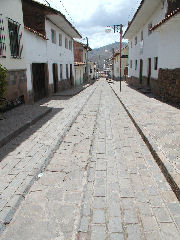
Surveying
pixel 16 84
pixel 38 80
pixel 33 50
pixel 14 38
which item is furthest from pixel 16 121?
pixel 38 80

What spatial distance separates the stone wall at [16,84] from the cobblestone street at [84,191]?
423 cm

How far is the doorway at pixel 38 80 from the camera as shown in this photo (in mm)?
13648

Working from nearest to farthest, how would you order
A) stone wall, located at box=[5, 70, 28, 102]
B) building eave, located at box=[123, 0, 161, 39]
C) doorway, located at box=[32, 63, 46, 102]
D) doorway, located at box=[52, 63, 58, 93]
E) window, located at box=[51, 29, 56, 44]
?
stone wall, located at box=[5, 70, 28, 102], doorway, located at box=[32, 63, 46, 102], building eave, located at box=[123, 0, 161, 39], window, located at box=[51, 29, 56, 44], doorway, located at box=[52, 63, 58, 93]

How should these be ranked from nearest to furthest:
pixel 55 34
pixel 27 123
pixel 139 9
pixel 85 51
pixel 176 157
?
pixel 176 157
pixel 27 123
pixel 139 9
pixel 55 34
pixel 85 51

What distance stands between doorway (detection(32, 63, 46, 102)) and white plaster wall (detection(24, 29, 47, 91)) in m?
0.49

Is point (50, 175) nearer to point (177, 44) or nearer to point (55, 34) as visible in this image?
point (177, 44)

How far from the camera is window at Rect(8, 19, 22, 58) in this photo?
398 inches

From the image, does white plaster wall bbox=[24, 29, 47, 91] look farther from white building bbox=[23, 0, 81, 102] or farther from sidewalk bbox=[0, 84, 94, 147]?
sidewalk bbox=[0, 84, 94, 147]

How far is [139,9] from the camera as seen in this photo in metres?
15.3

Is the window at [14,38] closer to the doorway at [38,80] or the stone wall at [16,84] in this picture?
the stone wall at [16,84]

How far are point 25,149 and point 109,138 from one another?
7.63ft

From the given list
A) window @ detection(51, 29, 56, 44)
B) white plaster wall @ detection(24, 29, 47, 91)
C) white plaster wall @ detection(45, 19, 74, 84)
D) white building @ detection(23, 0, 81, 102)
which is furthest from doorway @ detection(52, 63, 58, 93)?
white plaster wall @ detection(24, 29, 47, 91)

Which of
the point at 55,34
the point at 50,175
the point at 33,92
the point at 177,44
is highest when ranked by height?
the point at 55,34

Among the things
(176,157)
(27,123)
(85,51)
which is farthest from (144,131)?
(85,51)
